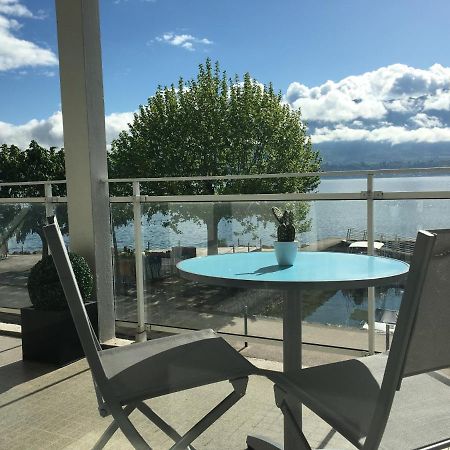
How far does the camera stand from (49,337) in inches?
117

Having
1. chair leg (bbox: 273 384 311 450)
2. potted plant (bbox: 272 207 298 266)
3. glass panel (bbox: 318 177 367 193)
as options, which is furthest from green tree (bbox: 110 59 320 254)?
chair leg (bbox: 273 384 311 450)

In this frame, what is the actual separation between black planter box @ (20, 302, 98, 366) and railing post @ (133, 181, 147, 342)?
0.41 m

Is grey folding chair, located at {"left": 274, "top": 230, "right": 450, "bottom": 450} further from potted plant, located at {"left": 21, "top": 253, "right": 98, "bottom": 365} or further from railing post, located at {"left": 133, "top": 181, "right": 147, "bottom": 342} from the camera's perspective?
railing post, located at {"left": 133, "top": 181, "right": 147, "bottom": 342}

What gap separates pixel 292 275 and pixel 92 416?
45.3 inches

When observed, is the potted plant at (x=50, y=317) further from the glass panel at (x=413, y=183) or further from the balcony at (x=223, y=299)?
the glass panel at (x=413, y=183)

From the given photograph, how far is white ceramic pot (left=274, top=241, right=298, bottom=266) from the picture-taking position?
1868mm

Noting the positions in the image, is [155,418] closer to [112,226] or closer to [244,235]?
[244,235]

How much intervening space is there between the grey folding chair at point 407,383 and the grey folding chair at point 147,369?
0.21m

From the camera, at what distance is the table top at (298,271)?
1503mm

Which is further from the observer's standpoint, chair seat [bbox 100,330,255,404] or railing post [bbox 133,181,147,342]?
railing post [bbox 133,181,147,342]

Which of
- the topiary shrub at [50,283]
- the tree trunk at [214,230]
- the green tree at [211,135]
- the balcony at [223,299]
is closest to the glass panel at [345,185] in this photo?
the balcony at [223,299]

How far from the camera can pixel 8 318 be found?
3.75m

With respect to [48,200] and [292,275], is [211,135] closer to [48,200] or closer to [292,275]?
[48,200]

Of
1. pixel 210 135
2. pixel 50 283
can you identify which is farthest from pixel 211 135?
pixel 50 283
